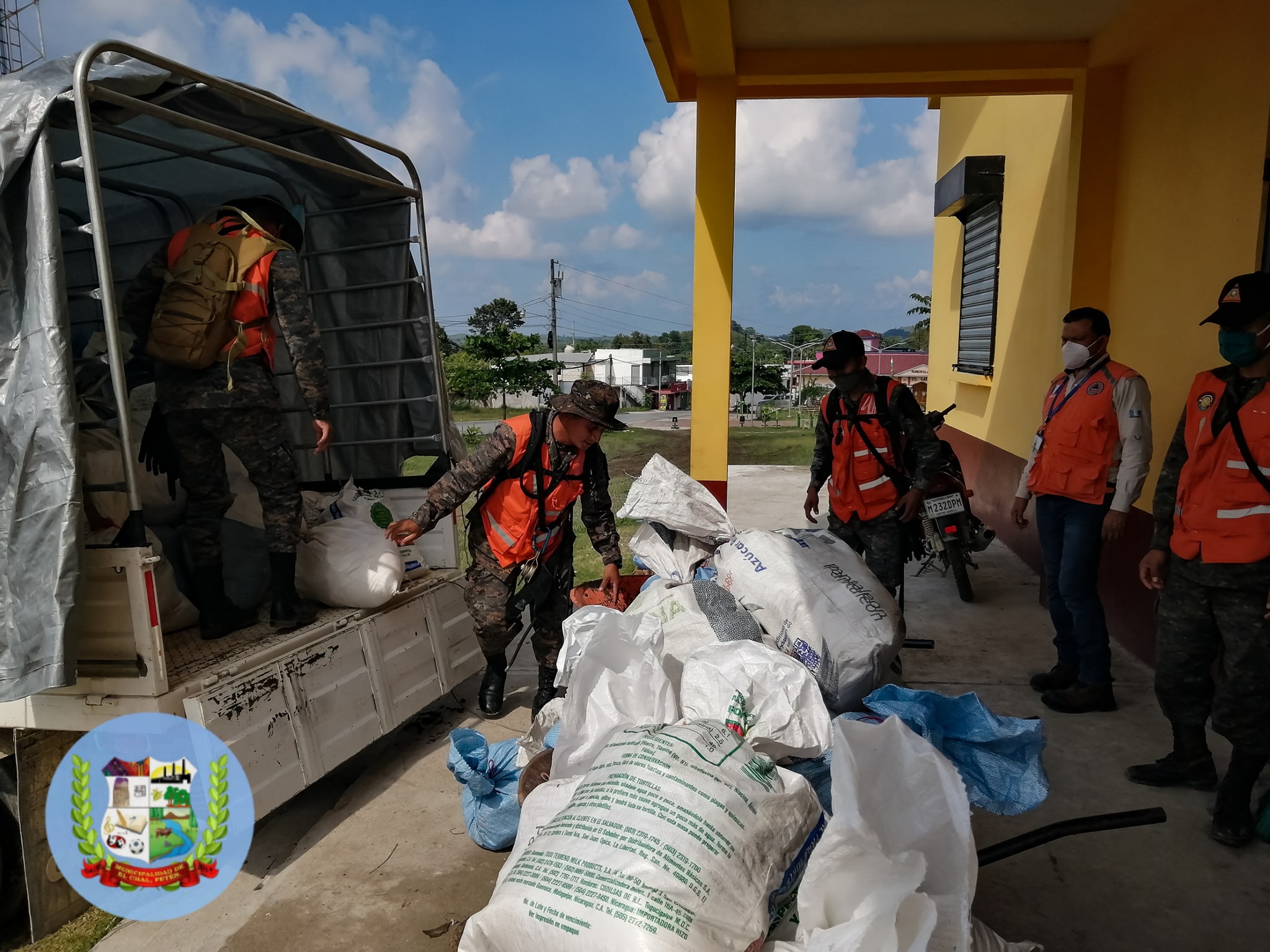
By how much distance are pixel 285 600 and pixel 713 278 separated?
2871 millimetres

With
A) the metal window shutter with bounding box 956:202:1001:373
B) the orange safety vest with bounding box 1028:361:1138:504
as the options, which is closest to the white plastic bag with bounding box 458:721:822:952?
the orange safety vest with bounding box 1028:361:1138:504

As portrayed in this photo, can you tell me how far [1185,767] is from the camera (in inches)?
115

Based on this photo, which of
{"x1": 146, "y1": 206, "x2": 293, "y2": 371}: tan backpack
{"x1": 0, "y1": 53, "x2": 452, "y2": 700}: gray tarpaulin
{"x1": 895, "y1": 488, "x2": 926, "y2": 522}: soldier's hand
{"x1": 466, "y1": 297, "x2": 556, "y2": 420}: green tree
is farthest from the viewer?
{"x1": 466, "y1": 297, "x2": 556, "y2": 420}: green tree

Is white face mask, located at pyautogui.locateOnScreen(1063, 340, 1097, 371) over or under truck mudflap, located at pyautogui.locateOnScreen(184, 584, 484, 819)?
over

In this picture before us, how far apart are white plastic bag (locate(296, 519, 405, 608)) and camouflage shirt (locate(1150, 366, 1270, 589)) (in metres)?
2.78

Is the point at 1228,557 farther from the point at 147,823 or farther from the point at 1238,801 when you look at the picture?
the point at 147,823

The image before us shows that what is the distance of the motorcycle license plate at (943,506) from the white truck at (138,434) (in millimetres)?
2743

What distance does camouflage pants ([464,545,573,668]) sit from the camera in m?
3.53

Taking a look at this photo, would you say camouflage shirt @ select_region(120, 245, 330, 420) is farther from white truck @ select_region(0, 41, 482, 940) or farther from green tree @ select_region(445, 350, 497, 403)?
green tree @ select_region(445, 350, 497, 403)

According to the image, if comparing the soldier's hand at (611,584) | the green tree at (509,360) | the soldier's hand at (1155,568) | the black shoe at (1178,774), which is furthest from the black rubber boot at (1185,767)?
the green tree at (509,360)

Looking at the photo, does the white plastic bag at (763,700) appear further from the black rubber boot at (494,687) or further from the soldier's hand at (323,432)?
the soldier's hand at (323,432)

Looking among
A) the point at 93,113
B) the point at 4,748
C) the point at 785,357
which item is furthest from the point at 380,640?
the point at 785,357

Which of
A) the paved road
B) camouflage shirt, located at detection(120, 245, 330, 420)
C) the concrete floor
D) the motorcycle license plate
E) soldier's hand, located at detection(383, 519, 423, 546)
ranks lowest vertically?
the paved road

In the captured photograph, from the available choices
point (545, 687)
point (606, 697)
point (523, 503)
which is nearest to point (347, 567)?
point (523, 503)
